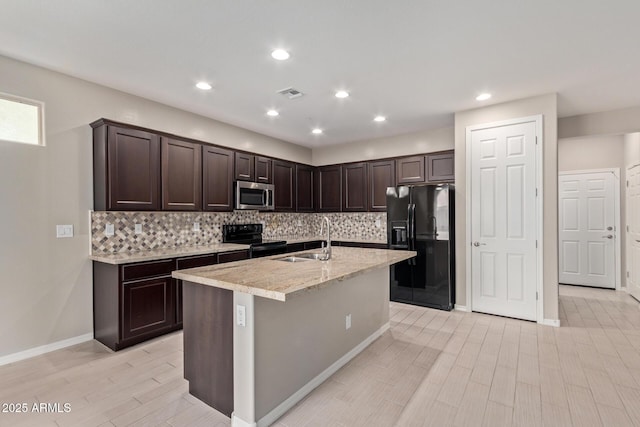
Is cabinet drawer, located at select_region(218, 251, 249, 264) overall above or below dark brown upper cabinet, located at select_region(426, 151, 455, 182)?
below

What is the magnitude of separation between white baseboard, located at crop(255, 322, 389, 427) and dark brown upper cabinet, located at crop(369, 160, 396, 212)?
106 inches

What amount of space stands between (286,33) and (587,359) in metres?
3.80

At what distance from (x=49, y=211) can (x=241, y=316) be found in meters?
2.52

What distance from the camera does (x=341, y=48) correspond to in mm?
2631

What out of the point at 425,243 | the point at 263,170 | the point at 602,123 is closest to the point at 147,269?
the point at 263,170

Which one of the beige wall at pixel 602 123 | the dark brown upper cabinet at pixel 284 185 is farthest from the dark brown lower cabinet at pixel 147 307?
the beige wall at pixel 602 123

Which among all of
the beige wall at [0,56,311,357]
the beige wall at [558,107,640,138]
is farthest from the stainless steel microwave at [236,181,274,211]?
the beige wall at [558,107,640,138]

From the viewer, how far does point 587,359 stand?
282 cm

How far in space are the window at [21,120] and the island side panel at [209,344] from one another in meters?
2.26

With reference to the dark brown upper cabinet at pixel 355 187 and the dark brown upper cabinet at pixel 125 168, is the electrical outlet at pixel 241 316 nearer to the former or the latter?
the dark brown upper cabinet at pixel 125 168

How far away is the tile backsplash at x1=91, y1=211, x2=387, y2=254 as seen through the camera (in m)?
3.48

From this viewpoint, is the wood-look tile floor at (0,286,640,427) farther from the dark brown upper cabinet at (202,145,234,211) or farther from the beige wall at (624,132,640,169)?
the beige wall at (624,132,640,169)

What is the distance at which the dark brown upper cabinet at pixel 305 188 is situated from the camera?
5879 millimetres

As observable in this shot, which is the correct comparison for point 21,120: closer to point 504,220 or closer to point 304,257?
point 304,257
